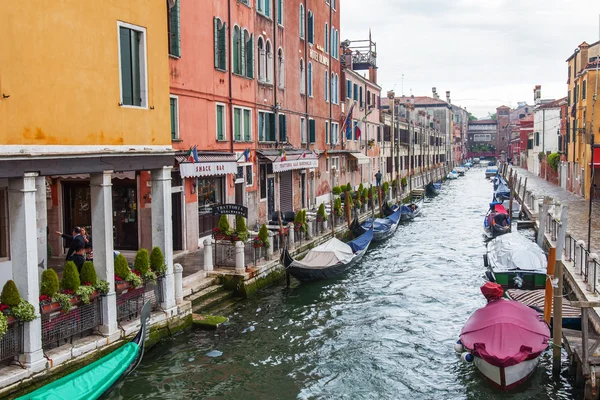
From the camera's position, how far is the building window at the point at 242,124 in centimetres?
2036

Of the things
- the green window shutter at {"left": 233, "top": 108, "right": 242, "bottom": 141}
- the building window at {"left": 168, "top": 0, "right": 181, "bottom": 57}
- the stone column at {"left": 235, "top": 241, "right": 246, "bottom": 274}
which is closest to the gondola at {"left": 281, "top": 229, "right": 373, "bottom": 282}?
the stone column at {"left": 235, "top": 241, "right": 246, "bottom": 274}

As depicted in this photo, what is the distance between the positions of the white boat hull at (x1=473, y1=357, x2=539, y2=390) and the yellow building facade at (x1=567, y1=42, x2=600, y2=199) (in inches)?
842

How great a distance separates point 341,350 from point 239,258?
4206mm

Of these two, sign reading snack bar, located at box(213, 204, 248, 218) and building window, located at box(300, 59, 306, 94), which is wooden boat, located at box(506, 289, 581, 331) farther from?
building window, located at box(300, 59, 306, 94)

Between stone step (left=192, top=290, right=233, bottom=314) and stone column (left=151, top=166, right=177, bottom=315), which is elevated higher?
stone column (left=151, top=166, right=177, bottom=315)

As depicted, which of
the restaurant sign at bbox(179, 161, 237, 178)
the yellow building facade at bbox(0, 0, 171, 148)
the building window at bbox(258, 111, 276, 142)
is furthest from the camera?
the building window at bbox(258, 111, 276, 142)

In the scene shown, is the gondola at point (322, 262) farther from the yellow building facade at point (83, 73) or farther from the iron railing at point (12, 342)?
the iron railing at point (12, 342)

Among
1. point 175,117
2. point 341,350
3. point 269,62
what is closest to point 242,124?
point 269,62

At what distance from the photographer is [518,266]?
54.8ft

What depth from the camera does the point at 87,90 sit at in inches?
385

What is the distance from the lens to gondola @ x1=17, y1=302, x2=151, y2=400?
319 inches

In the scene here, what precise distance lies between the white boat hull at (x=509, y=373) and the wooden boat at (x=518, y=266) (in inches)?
247

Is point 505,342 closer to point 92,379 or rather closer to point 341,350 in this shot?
point 341,350

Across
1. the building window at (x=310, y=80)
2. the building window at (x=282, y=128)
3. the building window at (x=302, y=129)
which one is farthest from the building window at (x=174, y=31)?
the building window at (x=310, y=80)
